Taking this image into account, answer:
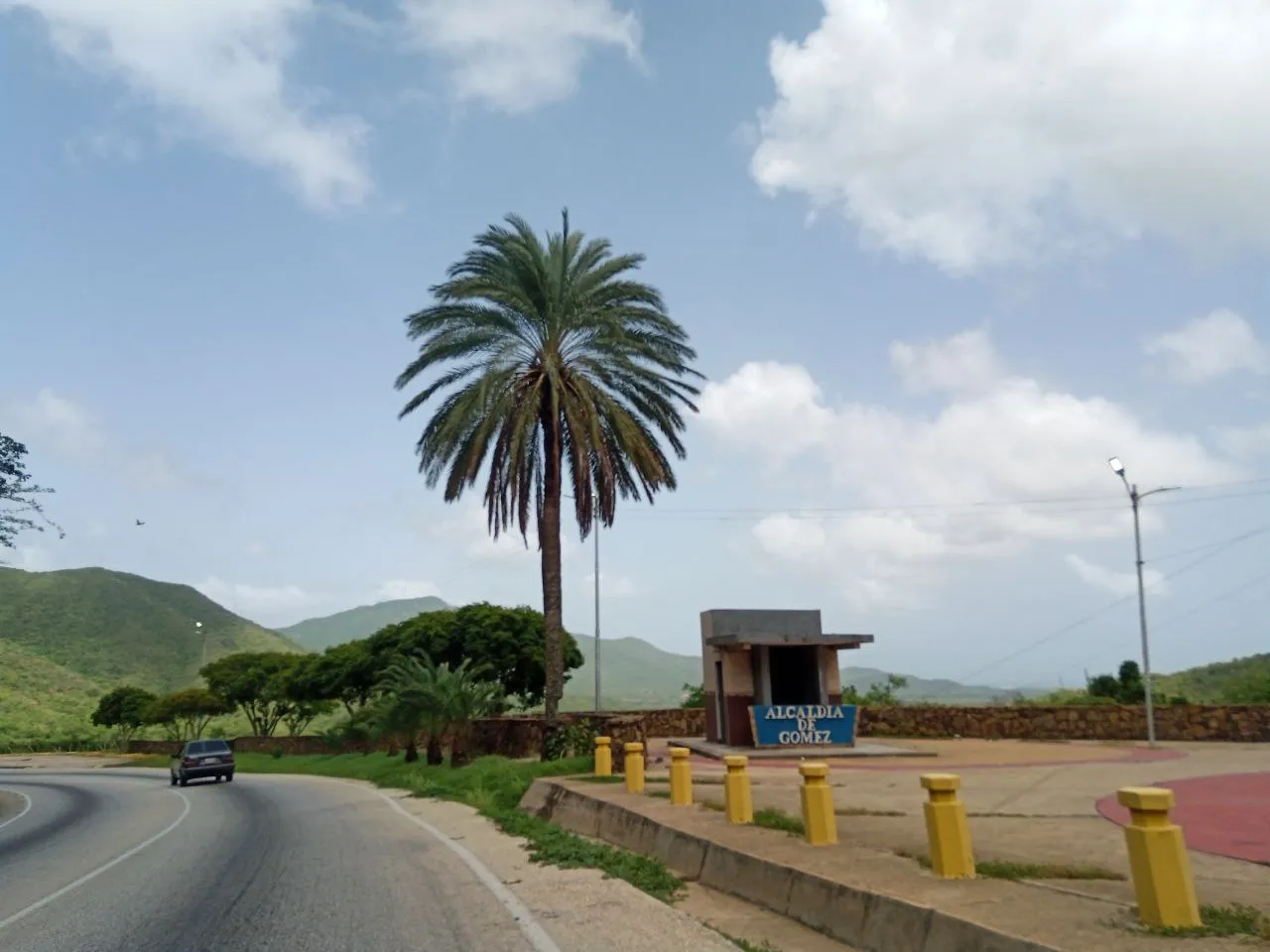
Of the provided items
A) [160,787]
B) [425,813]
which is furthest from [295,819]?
[160,787]

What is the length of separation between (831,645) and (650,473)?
Result: 7.69 m

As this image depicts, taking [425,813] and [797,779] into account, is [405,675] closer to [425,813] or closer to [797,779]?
[425,813]

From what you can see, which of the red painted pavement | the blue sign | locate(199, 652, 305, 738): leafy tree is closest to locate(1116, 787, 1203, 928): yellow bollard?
the red painted pavement

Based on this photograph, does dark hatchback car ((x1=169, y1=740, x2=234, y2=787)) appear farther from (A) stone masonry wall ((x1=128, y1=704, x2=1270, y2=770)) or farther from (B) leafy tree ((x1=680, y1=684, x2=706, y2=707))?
(B) leafy tree ((x1=680, y1=684, x2=706, y2=707))

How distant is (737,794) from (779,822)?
2.32 ft

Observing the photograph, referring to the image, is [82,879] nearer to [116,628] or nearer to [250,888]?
[250,888]

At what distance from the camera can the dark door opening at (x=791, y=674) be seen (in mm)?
28562

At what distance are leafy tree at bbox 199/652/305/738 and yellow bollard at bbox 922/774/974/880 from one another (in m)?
60.2

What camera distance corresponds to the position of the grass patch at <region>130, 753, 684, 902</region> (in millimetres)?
10492

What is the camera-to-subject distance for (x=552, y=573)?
2380cm

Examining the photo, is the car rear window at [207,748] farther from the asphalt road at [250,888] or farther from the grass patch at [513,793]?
the asphalt road at [250,888]

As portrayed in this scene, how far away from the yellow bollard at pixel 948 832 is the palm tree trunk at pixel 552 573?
16135 mm

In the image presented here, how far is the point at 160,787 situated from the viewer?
3450 centimetres

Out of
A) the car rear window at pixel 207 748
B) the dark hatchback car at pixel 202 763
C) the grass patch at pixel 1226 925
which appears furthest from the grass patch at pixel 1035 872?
the car rear window at pixel 207 748
